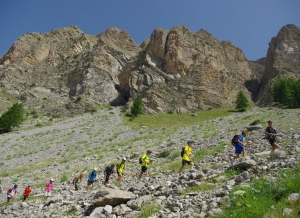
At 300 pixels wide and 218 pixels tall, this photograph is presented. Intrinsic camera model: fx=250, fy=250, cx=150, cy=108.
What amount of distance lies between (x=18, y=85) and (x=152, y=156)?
79.1 meters

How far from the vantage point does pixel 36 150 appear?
32.7m

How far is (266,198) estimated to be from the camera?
490 cm

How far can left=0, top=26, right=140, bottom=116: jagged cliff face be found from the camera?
78.2m

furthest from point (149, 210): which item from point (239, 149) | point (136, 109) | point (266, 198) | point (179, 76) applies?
point (179, 76)

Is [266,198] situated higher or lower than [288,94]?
lower

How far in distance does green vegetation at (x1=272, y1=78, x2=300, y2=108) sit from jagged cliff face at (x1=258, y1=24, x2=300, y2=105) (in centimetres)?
2124

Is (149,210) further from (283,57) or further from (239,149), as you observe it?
(283,57)

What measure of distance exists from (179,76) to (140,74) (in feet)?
39.6

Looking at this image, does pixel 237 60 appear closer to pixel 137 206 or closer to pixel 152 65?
pixel 152 65

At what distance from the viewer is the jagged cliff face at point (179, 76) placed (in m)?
64.9

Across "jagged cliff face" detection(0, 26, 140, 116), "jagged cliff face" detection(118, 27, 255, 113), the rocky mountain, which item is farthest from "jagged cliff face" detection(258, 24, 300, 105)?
"jagged cliff face" detection(0, 26, 140, 116)

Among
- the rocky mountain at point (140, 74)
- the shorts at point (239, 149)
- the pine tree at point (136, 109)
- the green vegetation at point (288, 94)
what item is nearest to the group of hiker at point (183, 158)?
the shorts at point (239, 149)

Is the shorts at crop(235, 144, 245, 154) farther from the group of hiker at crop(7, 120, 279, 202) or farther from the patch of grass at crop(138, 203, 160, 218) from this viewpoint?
the patch of grass at crop(138, 203, 160, 218)

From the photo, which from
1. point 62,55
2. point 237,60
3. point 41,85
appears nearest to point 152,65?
point 41,85
